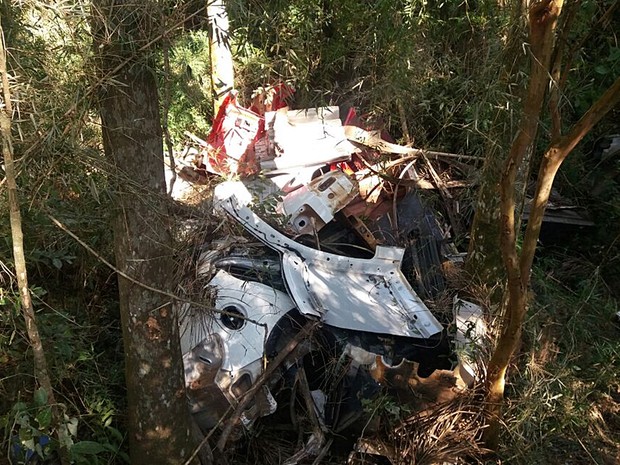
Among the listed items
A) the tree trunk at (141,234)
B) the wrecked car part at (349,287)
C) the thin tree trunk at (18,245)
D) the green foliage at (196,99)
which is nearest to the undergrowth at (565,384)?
the wrecked car part at (349,287)

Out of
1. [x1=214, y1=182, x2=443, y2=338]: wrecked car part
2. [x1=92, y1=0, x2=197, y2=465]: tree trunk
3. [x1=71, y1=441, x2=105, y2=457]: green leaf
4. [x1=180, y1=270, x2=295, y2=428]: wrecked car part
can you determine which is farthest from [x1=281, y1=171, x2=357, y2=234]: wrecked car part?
[x1=71, y1=441, x2=105, y2=457]: green leaf

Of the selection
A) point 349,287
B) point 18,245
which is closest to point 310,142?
point 349,287

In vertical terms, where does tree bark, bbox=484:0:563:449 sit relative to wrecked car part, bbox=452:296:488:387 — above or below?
above

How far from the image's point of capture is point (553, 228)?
A: 5.17 m

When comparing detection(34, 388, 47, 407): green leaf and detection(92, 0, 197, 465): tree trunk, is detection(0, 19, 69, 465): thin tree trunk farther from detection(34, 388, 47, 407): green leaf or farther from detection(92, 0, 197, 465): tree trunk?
detection(92, 0, 197, 465): tree trunk

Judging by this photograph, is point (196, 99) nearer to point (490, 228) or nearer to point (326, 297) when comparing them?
point (326, 297)

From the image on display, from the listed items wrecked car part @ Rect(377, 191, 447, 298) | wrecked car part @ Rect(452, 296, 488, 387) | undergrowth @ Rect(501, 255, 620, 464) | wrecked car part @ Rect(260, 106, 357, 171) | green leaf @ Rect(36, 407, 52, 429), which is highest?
wrecked car part @ Rect(260, 106, 357, 171)

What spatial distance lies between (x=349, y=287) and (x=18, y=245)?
224cm

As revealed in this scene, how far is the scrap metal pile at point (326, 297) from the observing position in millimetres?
3121

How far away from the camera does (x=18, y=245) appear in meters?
2.12

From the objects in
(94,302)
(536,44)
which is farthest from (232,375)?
(536,44)

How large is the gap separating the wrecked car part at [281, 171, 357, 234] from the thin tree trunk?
2.40 m

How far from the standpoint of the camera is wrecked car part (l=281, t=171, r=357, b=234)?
14.6 ft

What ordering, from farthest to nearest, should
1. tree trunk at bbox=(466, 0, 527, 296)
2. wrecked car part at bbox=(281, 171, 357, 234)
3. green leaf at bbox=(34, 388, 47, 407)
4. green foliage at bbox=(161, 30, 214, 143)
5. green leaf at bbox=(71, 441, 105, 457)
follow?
green foliage at bbox=(161, 30, 214, 143) < wrecked car part at bbox=(281, 171, 357, 234) < tree trunk at bbox=(466, 0, 527, 296) < green leaf at bbox=(71, 441, 105, 457) < green leaf at bbox=(34, 388, 47, 407)
